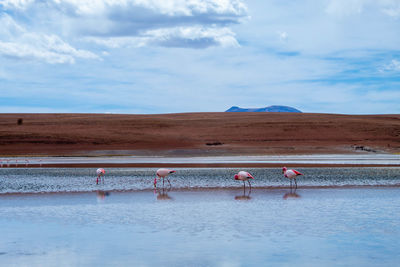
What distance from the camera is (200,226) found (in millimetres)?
12180

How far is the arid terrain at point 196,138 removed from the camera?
54.1 meters

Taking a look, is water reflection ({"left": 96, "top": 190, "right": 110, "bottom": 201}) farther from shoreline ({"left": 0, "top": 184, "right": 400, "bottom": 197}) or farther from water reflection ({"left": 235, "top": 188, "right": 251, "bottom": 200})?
water reflection ({"left": 235, "top": 188, "right": 251, "bottom": 200})

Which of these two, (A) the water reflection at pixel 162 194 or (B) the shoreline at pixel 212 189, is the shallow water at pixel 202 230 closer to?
(A) the water reflection at pixel 162 194

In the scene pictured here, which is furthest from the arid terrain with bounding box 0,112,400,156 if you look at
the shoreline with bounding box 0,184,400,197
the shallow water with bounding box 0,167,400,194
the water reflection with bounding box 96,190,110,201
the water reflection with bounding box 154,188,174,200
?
the water reflection with bounding box 96,190,110,201

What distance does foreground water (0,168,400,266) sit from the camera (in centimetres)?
934

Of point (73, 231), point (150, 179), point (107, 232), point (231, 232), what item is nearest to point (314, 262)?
point (231, 232)

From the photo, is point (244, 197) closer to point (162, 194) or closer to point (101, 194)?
point (162, 194)

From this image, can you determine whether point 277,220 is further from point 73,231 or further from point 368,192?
point 368,192

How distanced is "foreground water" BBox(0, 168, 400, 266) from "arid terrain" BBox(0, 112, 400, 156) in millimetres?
32314

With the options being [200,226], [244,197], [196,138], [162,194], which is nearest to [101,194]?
[162,194]

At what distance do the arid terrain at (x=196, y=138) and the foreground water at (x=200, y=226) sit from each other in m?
32.3

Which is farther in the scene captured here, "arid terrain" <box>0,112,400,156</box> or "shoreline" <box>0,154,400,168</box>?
"arid terrain" <box>0,112,400,156</box>

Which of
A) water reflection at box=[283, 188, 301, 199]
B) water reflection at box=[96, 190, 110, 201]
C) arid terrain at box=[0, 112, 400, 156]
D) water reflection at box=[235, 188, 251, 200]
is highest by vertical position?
arid terrain at box=[0, 112, 400, 156]

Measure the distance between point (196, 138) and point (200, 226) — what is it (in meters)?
52.8
